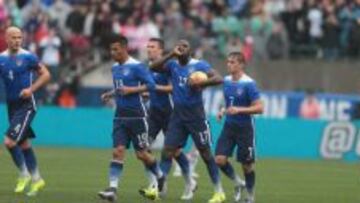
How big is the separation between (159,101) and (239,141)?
258 cm

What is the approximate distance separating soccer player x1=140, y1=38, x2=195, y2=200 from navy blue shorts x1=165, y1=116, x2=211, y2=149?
3.16 feet

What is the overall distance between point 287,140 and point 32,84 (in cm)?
1426

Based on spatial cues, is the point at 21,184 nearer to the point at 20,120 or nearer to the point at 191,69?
the point at 20,120

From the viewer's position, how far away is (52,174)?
80.7ft

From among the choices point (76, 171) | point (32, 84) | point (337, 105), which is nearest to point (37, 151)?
point (76, 171)

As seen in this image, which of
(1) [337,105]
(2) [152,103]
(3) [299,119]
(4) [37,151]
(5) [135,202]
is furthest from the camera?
(1) [337,105]

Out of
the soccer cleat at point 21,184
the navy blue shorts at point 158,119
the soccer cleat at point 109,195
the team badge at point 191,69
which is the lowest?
the soccer cleat at point 21,184

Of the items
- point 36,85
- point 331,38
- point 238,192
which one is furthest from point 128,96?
point 331,38

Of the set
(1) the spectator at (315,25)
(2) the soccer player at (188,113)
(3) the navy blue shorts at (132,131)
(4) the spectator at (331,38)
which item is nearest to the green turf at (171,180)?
(2) the soccer player at (188,113)

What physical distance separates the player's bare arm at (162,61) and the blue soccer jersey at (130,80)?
34 centimetres

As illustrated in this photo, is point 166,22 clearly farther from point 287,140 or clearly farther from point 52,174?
point 52,174

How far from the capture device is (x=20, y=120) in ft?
65.4

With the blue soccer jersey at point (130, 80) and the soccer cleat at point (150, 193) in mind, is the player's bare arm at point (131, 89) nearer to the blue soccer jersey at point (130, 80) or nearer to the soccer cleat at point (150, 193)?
the blue soccer jersey at point (130, 80)

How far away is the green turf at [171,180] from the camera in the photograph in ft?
67.2
